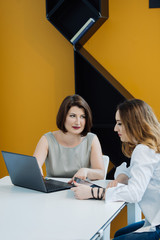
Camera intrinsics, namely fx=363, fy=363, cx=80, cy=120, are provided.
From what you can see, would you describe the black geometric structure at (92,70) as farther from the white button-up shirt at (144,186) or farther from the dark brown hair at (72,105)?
the white button-up shirt at (144,186)

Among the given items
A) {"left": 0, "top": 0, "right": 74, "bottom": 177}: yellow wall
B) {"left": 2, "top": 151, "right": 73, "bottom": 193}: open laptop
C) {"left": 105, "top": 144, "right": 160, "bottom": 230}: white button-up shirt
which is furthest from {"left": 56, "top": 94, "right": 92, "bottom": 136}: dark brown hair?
{"left": 0, "top": 0, "right": 74, "bottom": 177}: yellow wall

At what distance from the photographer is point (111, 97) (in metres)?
3.18

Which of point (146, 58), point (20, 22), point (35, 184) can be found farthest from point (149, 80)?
point (35, 184)

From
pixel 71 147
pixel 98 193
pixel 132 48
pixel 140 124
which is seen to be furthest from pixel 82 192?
pixel 132 48

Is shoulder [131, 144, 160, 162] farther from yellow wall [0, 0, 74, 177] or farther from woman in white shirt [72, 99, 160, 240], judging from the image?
yellow wall [0, 0, 74, 177]

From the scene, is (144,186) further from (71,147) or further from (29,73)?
(29,73)

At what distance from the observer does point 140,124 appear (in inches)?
70.2

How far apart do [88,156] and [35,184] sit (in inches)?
28.2

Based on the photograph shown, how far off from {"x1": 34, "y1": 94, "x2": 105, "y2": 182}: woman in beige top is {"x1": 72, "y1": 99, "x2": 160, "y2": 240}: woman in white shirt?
0.66 metres

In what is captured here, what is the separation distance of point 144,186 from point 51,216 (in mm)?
452

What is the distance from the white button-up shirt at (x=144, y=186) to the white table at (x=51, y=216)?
0.20ft

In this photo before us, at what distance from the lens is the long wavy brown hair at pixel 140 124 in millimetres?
1775

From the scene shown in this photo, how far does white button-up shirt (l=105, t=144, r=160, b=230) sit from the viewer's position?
1650 millimetres

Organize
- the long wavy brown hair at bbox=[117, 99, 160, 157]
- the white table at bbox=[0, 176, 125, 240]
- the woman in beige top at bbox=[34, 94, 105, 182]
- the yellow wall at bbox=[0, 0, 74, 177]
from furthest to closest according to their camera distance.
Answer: the yellow wall at bbox=[0, 0, 74, 177] < the woman in beige top at bbox=[34, 94, 105, 182] < the long wavy brown hair at bbox=[117, 99, 160, 157] < the white table at bbox=[0, 176, 125, 240]
